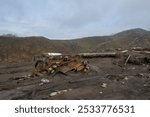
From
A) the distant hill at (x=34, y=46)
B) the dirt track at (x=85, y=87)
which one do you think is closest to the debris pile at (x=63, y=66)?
the dirt track at (x=85, y=87)

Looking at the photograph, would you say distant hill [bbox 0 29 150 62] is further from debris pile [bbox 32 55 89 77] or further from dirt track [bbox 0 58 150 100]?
dirt track [bbox 0 58 150 100]

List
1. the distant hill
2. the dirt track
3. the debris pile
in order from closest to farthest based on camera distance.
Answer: the dirt track → the debris pile → the distant hill

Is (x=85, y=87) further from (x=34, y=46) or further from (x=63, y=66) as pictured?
(x=34, y=46)

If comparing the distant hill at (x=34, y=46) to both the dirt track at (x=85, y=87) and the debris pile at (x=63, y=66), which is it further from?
the dirt track at (x=85, y=87)

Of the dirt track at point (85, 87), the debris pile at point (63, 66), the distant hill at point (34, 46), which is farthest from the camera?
the distant hill at point (34, 46)

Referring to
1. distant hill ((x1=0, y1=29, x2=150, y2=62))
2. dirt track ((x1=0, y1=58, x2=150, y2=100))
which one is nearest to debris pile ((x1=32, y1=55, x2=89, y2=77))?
dirt track ((x1=0, y1=58, x2=150, y2=100))

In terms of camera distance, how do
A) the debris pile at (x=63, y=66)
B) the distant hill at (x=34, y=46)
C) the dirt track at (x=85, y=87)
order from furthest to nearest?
the distant hill at (x=34, y=46) → the debris pile at (x=63, y=66) → the dirt track at (x=85, y=87)

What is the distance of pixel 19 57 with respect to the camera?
48.7 metres

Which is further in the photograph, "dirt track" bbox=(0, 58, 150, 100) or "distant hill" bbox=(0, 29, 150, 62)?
"distant hill" bbox=(0, 29, 150, 62)

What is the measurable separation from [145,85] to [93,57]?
7.07 meters

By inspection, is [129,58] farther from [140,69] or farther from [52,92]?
[52,92]

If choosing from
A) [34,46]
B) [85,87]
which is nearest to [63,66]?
[85,87]

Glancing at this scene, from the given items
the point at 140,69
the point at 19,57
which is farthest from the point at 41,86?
the point at 19,57

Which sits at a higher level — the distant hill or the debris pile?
the debris pile
